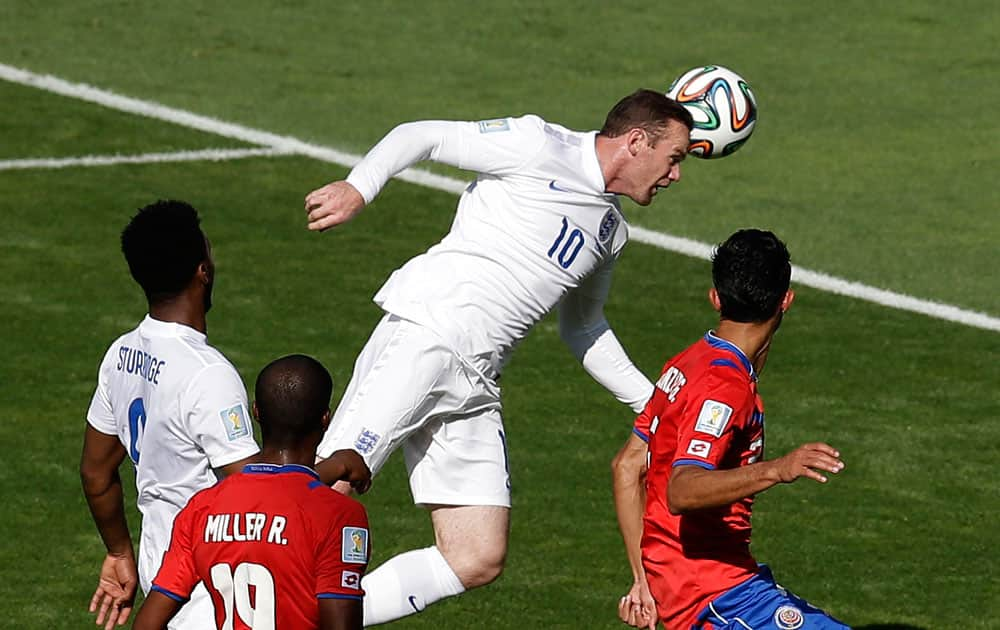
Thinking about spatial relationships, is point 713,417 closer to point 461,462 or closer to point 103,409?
point 461,462

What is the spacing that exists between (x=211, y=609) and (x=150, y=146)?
10893 millimetres

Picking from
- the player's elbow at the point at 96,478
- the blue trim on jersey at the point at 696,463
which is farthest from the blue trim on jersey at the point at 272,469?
the player's elbow at the point at 96,478

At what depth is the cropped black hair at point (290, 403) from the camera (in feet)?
17.5

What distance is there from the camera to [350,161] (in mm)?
16391

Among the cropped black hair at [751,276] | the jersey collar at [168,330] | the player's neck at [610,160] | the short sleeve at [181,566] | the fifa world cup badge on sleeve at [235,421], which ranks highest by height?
the player's neck at [610,160]

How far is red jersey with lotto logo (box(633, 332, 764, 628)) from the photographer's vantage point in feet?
19.5

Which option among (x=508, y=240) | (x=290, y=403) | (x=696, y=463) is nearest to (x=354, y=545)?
(x=290, y=403)

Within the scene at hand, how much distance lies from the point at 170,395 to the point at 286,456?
743 mm

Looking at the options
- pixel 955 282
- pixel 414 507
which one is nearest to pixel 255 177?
pixel 955 282

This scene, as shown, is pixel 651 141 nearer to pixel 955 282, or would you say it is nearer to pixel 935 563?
pixel 935 563

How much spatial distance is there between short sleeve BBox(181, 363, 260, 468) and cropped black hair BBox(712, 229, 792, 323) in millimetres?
1477

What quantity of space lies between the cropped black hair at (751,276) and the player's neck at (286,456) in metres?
1.44

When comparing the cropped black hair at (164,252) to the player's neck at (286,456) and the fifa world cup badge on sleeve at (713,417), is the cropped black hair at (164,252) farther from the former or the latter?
the fifa world cup badge on sleeve at (713,417)

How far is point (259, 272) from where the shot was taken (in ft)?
43.7
